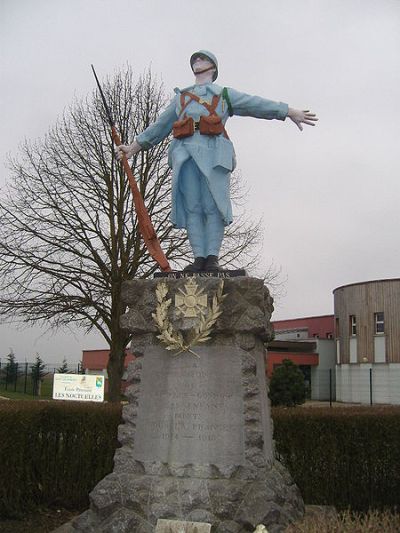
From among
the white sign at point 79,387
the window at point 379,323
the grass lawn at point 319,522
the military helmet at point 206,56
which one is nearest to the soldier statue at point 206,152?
the military helmet at point 206,56

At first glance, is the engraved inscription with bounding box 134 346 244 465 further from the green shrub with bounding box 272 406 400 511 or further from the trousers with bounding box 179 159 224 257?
the green shrub with bounding box 272 406 400 511

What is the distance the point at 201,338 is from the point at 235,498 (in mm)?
1320

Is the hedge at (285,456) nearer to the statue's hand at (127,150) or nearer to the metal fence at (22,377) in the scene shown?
the statue's hand at (127,150)

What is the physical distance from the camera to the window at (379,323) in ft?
97.8

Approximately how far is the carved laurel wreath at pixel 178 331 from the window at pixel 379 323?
85.9 ft

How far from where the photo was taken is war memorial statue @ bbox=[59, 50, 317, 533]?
4766 millimetres

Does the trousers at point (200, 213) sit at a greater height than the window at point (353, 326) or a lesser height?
lesser

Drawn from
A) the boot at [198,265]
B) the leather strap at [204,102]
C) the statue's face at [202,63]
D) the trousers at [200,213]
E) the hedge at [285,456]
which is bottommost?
the hedge at [285,456]

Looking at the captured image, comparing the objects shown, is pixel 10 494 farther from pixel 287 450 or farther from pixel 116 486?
pixel 287 450

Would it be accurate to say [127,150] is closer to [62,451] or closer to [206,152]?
[206,152]

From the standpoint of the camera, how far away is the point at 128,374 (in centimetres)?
545

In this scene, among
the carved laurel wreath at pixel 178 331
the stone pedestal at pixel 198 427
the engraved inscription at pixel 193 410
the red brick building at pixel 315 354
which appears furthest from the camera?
the red brick building at pixel 315 354

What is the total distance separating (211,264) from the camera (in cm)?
564

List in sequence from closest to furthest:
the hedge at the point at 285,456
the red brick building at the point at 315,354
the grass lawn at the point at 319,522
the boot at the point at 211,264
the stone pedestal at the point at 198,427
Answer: the grass lawn at the point at 319,522, the stone pedestal at the point at 198,427, the boot at the point at 211,264, the hedge at the point at 285,456, the red brick building at the point at 315,354
